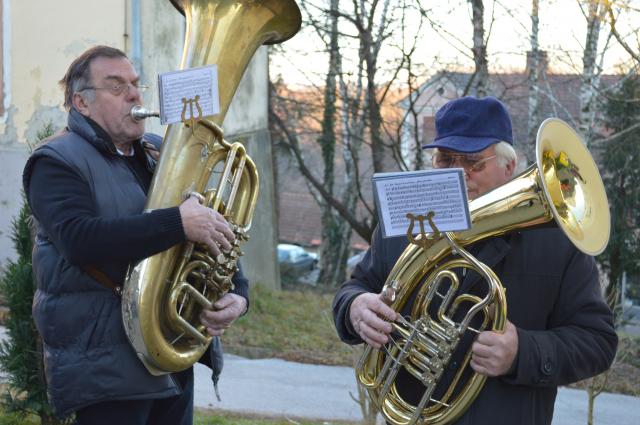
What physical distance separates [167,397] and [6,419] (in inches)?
82.3

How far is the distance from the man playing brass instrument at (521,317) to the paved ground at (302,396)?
11.6 ft

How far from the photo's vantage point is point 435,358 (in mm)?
2498

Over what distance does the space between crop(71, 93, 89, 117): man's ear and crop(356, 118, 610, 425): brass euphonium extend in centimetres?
122

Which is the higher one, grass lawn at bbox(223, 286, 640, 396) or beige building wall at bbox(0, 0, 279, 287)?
beige building wall at bbox(0, 0, 279, 287)

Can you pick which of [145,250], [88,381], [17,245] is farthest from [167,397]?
[17,245]

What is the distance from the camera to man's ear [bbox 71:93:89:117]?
309 cm

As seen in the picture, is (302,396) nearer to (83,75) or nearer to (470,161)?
(83,75)

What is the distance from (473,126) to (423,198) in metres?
0.42

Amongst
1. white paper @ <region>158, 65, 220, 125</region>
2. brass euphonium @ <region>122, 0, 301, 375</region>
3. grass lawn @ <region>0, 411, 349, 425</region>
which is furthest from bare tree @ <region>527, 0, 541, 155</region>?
white paper @ <region>158, 65, 220, 125</region>

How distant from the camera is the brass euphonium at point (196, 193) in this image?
9.53 ft

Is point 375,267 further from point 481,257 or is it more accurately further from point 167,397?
point 167,397

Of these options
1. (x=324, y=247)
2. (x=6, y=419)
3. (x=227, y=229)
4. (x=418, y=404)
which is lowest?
(x=324, y=247)

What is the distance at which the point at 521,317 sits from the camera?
2572 millimetres

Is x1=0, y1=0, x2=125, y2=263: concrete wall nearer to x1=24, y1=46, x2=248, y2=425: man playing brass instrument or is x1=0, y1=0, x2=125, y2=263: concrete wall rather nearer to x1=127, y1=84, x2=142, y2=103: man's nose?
x1=127, y1=84, x2=142, y2=103: man's nose
